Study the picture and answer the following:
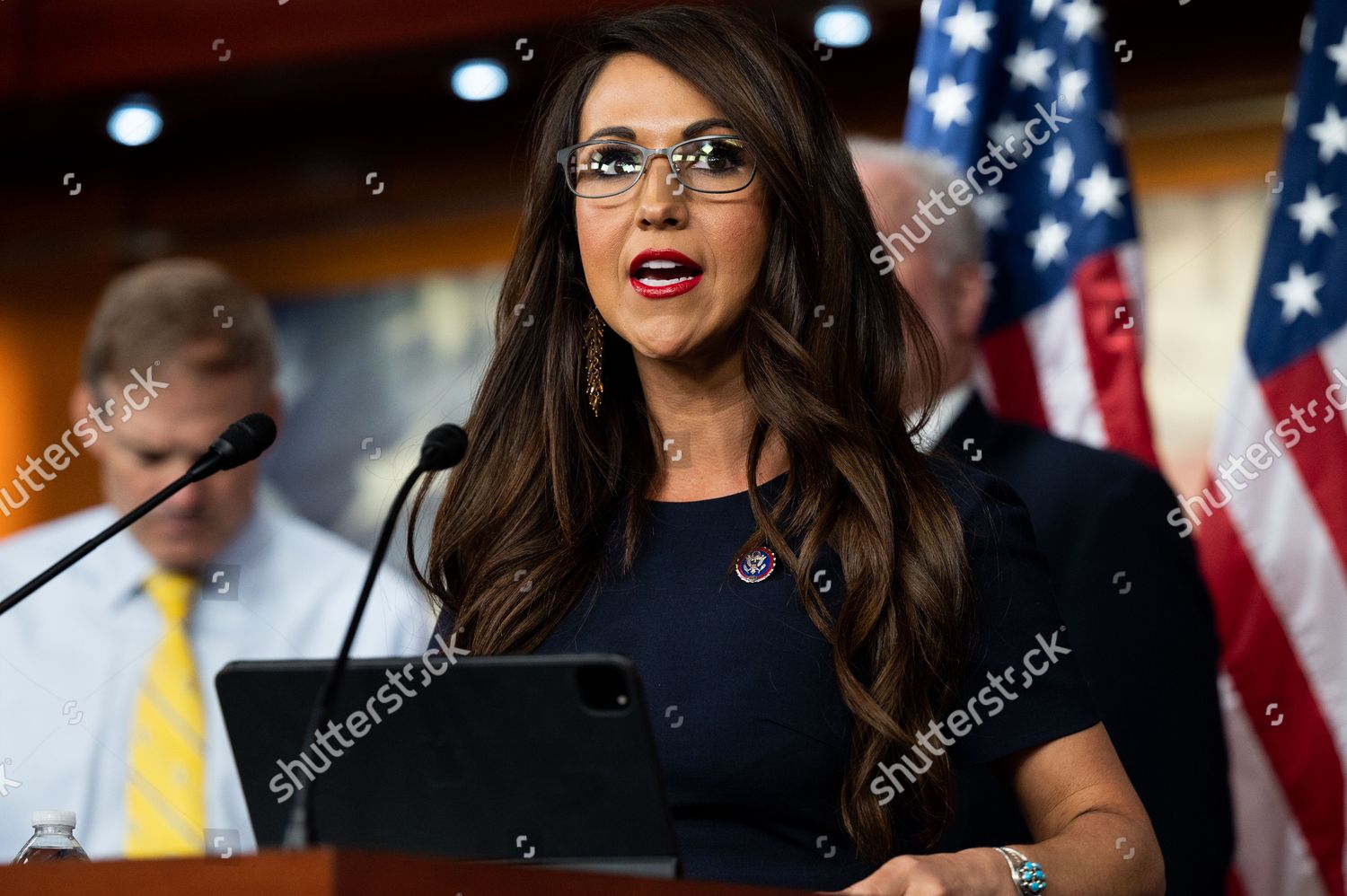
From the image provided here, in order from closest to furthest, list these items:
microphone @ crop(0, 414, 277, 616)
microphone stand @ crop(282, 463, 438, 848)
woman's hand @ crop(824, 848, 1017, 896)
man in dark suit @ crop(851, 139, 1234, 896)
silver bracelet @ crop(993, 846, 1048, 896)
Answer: microphone stand @ crop(282, 463, 438, 848)
woman's hand @ crop(824, 848, 1017, 896)
silver bracelet @ crop(993, 846, 1048, 896)
microphone @ crop(0, 414, 277, 616)
man in dark suit @ crop(851, 139, 1234, 896)

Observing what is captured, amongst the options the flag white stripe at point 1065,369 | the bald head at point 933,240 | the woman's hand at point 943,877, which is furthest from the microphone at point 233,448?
the flag white stripe at point 1065,369

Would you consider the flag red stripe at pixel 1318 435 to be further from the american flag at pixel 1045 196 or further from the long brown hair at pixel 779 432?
the long brown hair at pixel 779 432

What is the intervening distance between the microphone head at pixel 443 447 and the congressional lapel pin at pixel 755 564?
0.34 metres

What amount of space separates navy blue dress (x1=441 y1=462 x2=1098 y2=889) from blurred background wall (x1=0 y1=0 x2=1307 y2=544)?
7.54 feet

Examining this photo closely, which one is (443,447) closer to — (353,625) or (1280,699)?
(353,625)

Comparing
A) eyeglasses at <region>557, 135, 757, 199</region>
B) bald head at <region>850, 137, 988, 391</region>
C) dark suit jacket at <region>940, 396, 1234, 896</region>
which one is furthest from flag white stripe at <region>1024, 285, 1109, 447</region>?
eyeglasses at <region>557, 135, 757, 199</region>

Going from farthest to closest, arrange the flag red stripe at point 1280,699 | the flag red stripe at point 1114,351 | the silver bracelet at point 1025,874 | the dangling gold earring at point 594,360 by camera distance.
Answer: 1. the flag red stripe at point 1114,351
2. the flag red stripe at point 1280,699
3. the dangling gold earring at point 594,360
4. the silver bracelet at point 1025,874

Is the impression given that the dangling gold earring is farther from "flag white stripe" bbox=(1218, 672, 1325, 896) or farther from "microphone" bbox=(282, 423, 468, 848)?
"flag white stripe" bbox=(1218, 672, 1325, 896)

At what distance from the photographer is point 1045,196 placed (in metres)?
3.18

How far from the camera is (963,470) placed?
1.65 meters

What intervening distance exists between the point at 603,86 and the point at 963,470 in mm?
562

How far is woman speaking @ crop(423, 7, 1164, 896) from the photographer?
1465mm

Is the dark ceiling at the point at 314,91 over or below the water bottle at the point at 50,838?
over

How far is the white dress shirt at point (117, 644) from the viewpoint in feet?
9.71
